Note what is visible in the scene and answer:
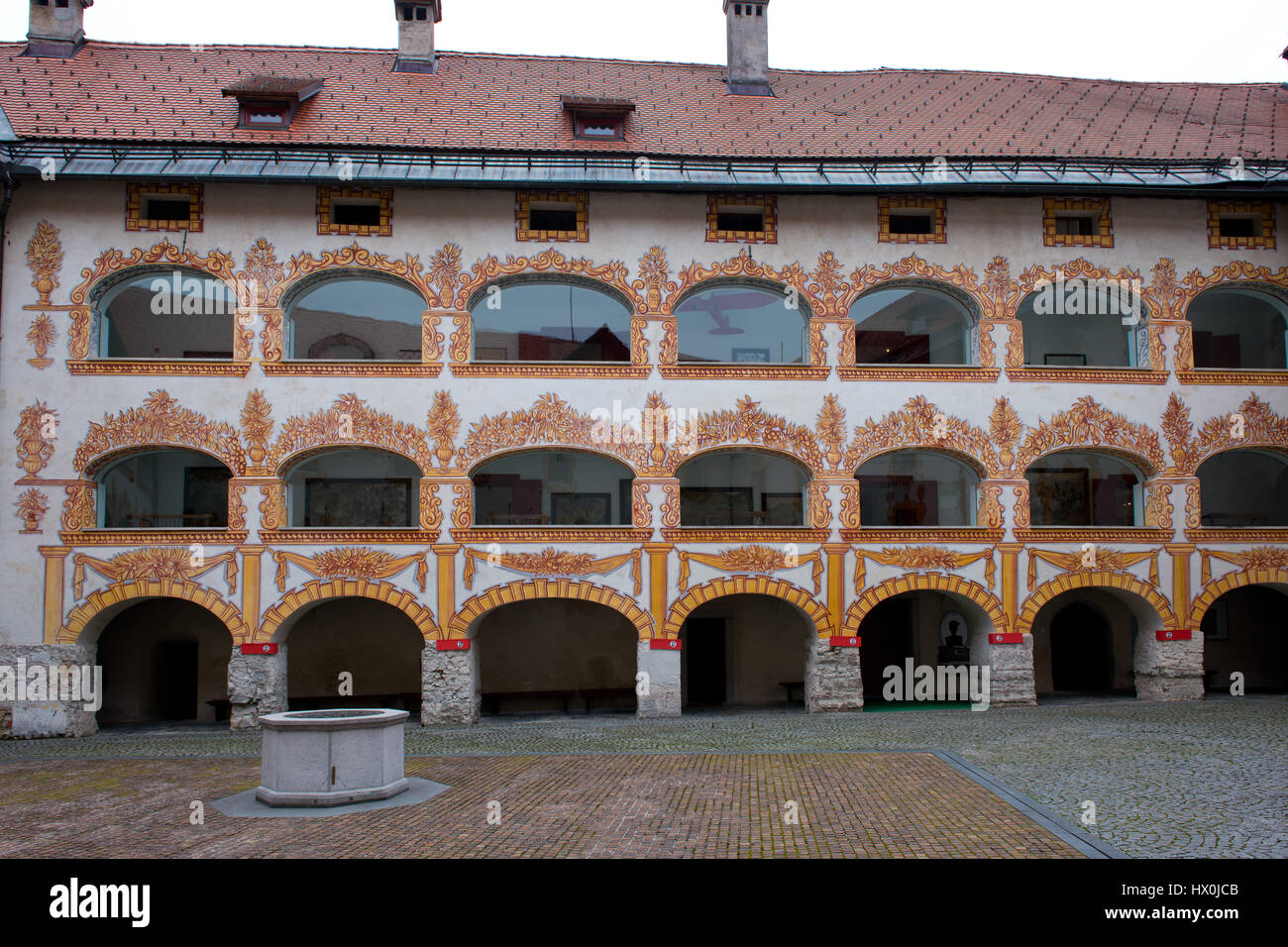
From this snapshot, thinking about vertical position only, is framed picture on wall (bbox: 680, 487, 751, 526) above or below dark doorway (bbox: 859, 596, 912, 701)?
above

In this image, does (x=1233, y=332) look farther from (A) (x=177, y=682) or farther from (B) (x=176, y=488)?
(A) (x=177, y=682)

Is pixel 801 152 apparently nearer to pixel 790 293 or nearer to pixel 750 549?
pixel 790 293

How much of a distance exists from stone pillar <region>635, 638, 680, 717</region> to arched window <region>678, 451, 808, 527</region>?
9.38ft

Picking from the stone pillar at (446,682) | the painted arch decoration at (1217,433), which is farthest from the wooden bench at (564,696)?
the painted arch decoration at (1217,433)

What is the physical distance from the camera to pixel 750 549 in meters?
17.9

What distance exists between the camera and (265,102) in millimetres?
19016

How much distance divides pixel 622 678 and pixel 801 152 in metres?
11.2

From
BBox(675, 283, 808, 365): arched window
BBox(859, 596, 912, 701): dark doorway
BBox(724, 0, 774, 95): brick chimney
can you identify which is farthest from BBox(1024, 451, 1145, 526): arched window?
BBox(724, 0, 774, 95): brick chimney

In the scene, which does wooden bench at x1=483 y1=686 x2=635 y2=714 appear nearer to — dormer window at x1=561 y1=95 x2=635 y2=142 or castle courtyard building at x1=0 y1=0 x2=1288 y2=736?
castle courtyard building at x1=0 y1=0 x2=1288 y2=736

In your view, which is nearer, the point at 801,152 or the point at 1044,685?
the point at 801,152

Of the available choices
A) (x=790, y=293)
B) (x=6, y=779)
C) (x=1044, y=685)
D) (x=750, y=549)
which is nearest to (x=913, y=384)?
(x=790, y=293)

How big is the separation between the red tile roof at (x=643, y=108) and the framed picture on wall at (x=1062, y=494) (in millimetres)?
6191

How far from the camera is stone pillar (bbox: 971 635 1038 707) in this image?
59.6 ft

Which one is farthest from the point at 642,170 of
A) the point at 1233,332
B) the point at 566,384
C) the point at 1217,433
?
the point at 1233,332
